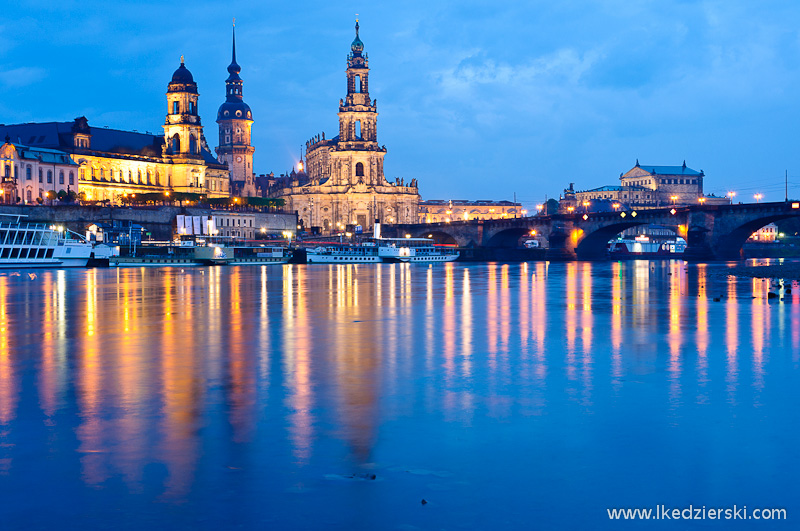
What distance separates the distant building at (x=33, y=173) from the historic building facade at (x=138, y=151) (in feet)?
17.9

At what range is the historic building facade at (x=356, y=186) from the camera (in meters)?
165

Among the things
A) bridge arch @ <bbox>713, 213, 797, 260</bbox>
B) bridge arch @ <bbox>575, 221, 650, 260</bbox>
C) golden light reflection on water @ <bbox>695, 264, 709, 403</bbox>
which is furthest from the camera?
bridge arch @ <bbox>575, 221, 650, 260</bbox>

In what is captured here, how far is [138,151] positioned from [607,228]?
9303 cm

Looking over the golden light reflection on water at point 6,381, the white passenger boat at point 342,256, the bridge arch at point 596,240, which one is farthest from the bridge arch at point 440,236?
the golden light reflection on water at point 6,381

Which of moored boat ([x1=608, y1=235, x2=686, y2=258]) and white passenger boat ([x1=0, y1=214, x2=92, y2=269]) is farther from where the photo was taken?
moored boat ([x1=608, y1=235, x2=686, y2=258])

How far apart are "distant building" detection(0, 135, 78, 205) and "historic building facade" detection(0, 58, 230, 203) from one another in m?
5.44

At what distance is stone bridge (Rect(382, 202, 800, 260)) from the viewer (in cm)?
10656

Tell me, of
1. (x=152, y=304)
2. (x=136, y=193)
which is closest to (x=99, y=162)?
(x=136, y=193)

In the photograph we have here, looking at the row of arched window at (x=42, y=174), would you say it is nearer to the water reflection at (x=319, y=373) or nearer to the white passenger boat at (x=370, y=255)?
the white passenger boat at (x=370, y=255)

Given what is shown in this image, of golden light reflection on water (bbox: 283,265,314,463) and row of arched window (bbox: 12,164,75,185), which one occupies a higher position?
row of arched window (bbox: 12,164,75,185)

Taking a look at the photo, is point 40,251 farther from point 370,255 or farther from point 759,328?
point 759,328

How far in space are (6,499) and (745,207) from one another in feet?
351

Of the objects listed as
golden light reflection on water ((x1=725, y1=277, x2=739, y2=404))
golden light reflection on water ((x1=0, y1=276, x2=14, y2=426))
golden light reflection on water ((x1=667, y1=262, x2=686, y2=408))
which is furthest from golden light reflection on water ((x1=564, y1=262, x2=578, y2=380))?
golden light reflection on water ((x1=0, y1=276, x2=14, y2=426))

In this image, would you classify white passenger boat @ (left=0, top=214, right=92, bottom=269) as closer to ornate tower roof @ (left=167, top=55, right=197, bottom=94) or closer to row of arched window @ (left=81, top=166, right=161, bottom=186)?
row of arched window @ (left=81, top=166, right=161, bottom=186)
